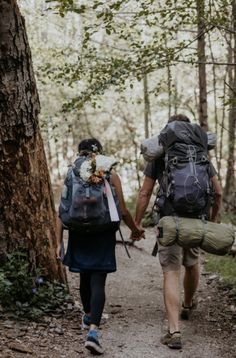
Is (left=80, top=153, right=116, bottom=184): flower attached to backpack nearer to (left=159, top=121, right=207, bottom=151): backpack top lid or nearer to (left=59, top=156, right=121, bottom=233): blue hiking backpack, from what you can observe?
(left=59, top=156, right=121, bottom=233): blue hiking backpack

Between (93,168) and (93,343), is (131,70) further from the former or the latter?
(93,343)

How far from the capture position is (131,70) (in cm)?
745

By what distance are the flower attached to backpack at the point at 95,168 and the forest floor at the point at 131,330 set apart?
152 cm

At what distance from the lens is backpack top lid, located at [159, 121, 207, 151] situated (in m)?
4.59

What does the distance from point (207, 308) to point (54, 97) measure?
63.1 ft

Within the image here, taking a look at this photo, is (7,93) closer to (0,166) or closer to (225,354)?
(0,166)

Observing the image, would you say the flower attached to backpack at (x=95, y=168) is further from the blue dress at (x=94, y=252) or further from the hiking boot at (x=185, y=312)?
the hiking boot at (x=185, y=312)

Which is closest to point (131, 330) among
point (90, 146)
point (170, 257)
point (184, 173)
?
point (170, 257)

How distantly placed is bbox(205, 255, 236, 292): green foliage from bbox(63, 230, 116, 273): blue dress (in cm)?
292

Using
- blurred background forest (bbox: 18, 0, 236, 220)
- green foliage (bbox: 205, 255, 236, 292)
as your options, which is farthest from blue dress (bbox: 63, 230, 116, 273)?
green foliage (bbox: 205, 255, 236, 292)

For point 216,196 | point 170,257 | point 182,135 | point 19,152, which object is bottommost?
point 170,257

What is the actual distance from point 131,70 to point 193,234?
3.70 metres

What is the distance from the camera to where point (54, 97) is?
24.0 metres

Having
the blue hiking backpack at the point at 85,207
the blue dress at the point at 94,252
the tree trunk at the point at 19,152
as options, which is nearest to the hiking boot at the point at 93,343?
the blue dress at the point at 94,252
